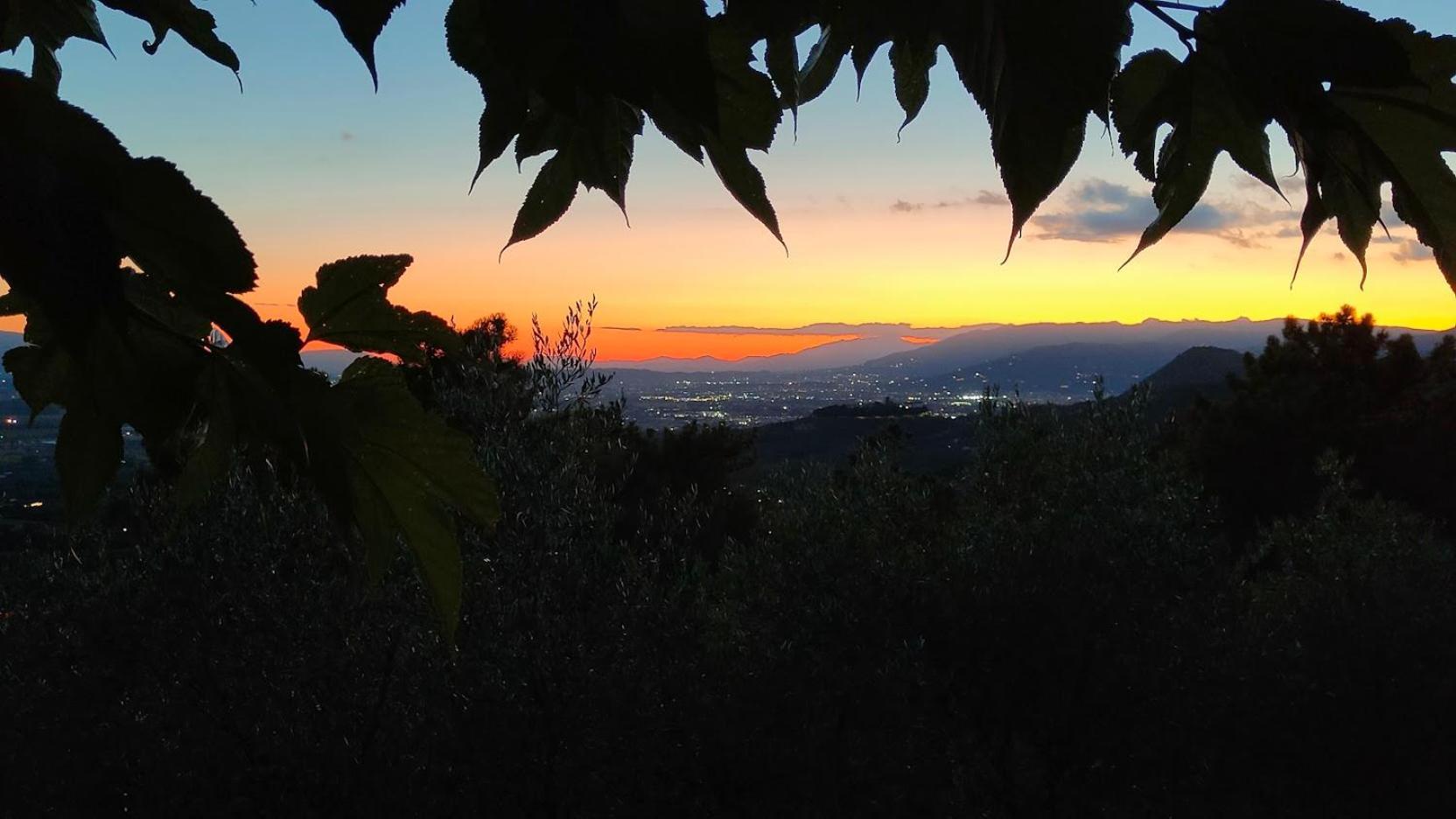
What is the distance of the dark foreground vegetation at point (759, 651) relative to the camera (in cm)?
1022

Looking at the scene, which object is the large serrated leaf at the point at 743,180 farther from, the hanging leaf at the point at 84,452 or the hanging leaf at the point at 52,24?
the hanging leaf at the point at 52,24

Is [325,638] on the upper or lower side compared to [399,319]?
lower

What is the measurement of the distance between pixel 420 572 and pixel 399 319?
0.36 m

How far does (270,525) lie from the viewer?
10352 mm

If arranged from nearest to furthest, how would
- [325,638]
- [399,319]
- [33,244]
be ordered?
[33,244] < [399,319] < [325,638]

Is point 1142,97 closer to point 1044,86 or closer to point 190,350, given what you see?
point 1044,86

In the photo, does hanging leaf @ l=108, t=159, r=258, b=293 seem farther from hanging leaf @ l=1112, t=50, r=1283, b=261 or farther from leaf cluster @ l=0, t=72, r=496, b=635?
hanging leaf @ l=1112, t=50, r=1283, b=261

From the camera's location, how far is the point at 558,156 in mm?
1122

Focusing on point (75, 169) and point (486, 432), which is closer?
point (75, 169)

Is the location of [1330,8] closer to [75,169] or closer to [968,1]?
[968,1]

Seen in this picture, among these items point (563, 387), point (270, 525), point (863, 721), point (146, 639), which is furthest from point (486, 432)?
point (863, 721)

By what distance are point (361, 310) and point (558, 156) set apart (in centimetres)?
30

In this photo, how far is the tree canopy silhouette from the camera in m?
0.61

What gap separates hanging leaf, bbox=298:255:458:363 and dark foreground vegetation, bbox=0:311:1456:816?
774 cm
